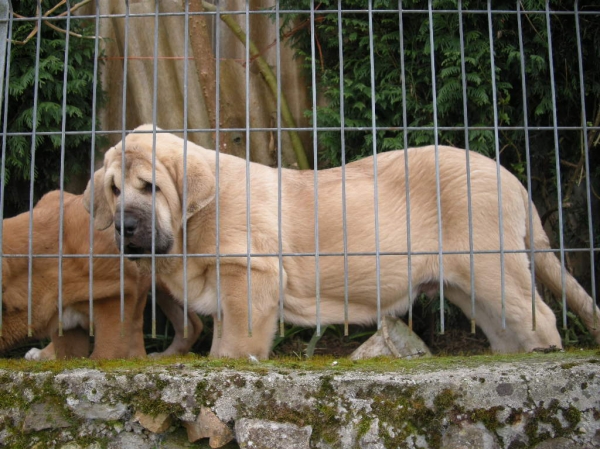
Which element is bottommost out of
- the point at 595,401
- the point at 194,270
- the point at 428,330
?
the point at 428,330

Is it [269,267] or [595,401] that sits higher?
[269,267]

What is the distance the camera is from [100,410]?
388 cm

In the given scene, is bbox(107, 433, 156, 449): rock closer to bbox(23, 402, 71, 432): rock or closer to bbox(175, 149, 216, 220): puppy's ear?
bbox(23, 402, 71, 432): rock

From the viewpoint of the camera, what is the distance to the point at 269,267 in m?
5.30

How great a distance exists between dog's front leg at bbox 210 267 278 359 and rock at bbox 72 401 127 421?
4.21 feet

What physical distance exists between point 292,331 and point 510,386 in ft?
10.4

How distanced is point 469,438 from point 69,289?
3312mm

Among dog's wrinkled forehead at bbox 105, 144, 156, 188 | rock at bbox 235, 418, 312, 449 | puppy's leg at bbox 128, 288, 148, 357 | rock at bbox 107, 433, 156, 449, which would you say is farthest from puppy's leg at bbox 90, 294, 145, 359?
rock at bbox 235, 418, 312, 449

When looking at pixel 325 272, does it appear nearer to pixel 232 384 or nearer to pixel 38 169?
pixel 232 384

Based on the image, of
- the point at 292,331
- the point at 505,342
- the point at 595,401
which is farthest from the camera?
the point at 292,331

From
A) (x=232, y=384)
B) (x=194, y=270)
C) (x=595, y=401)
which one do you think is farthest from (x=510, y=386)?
(x=194, y=270)

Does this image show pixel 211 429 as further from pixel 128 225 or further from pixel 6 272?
pixel 6 272

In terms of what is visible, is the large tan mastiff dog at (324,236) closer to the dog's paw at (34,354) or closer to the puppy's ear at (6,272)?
the puppy's ear at (6,272)

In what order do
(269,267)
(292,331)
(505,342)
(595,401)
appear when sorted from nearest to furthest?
(595,401) → (269,267) → (505,342) → (292,331)
